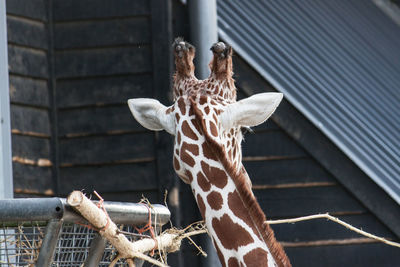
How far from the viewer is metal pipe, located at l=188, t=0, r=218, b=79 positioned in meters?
4.10

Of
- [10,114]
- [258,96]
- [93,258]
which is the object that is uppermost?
[10,114]

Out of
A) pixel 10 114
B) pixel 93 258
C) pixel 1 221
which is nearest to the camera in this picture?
pixel 1 221

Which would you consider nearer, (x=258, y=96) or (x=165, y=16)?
(x=258, y=96)

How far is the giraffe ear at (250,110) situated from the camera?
2158 millimetres

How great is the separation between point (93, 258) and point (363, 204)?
2812mm

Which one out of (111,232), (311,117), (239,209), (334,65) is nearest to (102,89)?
(311,117)

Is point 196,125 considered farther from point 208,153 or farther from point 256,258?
point 256,258

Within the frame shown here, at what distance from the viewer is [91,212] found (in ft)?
5.05

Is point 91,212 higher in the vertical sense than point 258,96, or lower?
lower

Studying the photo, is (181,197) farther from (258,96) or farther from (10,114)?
(258,96)

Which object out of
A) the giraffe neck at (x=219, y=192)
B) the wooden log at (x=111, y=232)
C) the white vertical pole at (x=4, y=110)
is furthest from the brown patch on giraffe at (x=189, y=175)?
the white vertical pole at (x=4, y=110)

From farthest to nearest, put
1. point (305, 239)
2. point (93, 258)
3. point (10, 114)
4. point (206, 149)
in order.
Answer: point (305, 239)
point (10, 114)
point (206, 149)
point (93, 258)

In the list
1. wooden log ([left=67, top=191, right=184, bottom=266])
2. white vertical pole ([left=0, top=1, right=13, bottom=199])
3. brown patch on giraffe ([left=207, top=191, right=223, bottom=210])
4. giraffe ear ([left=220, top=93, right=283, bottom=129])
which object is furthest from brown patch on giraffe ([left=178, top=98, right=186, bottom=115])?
white vertical pole ([left=0, top=1, right=13, bottom=199])

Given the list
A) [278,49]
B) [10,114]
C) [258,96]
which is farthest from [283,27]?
[258,96]
